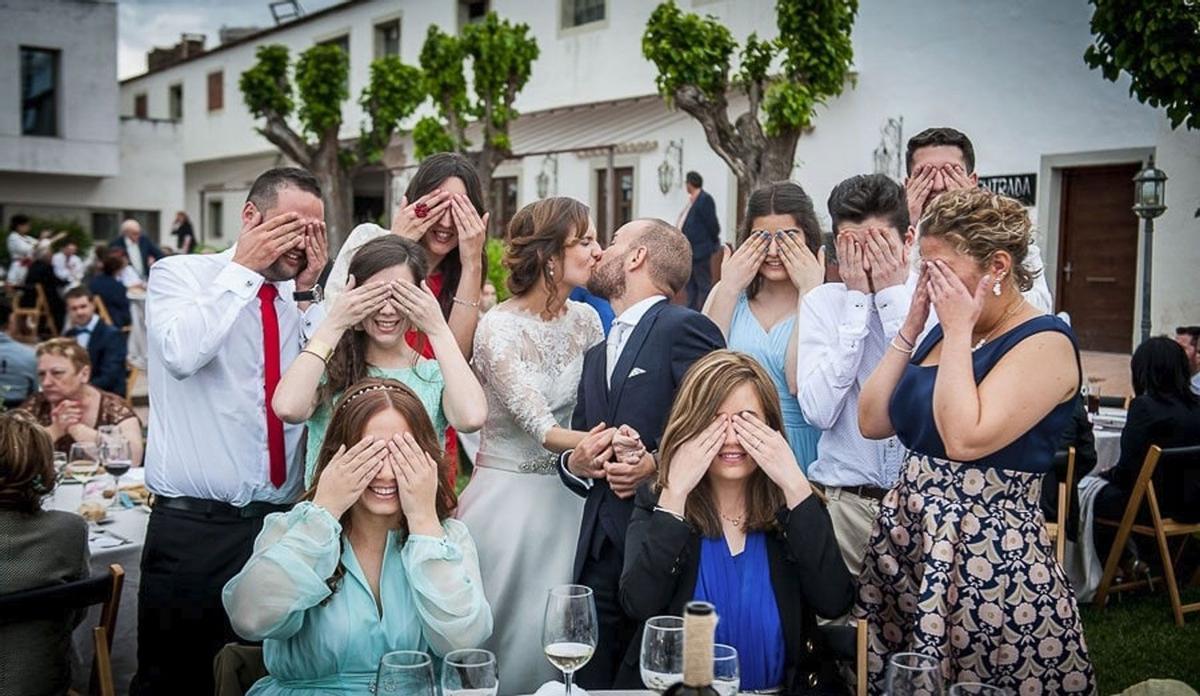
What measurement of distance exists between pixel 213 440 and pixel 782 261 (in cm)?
182

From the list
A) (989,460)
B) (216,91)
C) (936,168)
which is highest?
(216,91)

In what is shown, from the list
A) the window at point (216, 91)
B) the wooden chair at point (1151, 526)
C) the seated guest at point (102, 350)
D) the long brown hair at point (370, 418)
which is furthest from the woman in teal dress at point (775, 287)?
the window at point (216, 91)

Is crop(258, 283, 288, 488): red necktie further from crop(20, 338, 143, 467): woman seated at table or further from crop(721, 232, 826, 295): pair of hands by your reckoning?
crop(20, 338, 143, 467): woman seated at table

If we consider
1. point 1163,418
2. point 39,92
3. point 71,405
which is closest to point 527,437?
point 71,405

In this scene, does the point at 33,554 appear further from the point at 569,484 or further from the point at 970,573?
the point at 970,573

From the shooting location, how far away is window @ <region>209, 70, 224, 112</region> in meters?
29.2

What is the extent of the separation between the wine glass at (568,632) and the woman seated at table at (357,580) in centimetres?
42

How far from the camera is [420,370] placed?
3.14 meters

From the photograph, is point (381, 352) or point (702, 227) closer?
point (381, 352)

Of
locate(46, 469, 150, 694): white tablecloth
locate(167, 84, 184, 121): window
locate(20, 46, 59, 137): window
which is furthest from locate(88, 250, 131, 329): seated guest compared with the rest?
locate(167, 84, 184, 121): window

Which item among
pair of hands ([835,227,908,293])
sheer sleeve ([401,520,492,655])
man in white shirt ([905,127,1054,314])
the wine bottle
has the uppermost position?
man in white shirt ([905,127,1054,314])

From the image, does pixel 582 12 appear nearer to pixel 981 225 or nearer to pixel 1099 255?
pixel 1099 255

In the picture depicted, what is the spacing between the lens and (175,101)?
32062 millimetres

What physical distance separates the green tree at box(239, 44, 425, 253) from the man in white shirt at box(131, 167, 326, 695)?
53.2ft
